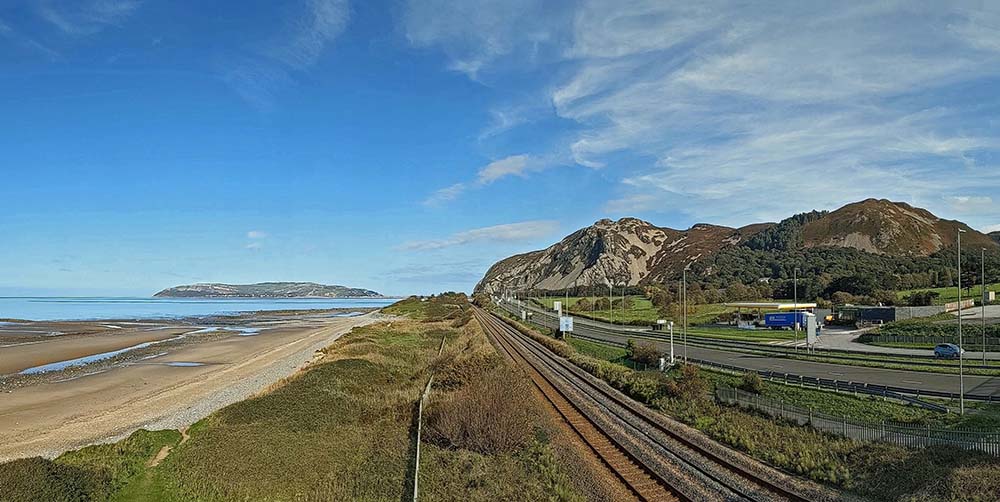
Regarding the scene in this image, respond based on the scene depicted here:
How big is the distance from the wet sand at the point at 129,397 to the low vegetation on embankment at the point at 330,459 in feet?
13.0

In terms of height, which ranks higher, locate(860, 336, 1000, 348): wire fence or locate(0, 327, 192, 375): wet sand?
locate(860, 336, 1000, 348): wire fence

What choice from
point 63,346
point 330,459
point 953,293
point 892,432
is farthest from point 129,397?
point 953,293

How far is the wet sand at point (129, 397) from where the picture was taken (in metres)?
26.7

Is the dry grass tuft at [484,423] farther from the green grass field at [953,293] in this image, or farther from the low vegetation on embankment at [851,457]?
the green grass field at [953,293]

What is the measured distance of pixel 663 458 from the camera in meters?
19.0

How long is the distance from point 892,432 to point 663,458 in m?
7.81

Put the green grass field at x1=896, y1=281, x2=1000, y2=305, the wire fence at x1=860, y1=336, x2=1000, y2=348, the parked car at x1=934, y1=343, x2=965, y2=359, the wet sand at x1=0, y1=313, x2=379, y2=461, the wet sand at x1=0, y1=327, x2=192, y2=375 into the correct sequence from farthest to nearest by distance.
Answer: the green grass field at x1=896, y1=281, x2=1000, y2=305 → the wet sand at x1=0, y1=327, x2=192, y2=375 → the wire fence at x1=860, y1=336, x2=1000, y2=348 → the parked car at x1=934, y1=343, x2=965, y2=359 → the wet sand at x1=0, y1=313, x2=379, y2=461

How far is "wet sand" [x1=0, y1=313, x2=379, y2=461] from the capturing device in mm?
26656

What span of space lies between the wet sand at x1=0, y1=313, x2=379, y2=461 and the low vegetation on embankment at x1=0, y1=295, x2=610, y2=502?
3973 millimetres

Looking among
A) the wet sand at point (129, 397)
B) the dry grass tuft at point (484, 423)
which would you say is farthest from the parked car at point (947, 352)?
the wet sand at point (129, 397)

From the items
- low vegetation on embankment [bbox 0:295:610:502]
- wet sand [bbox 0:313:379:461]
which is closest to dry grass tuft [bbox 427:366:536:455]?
low vegetation on embankment [bbox 0:295:610:502]

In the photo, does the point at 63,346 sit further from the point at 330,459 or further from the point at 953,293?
the point at 953,293

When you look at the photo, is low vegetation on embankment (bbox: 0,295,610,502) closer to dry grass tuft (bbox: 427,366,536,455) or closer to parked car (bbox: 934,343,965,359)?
dry grass tuft (bbox: 427,366,536,455)

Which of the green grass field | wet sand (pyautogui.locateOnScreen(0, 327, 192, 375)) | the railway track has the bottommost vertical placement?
wet sand (pyautogui.locateOnScreen(0, 327, 192, 375))
